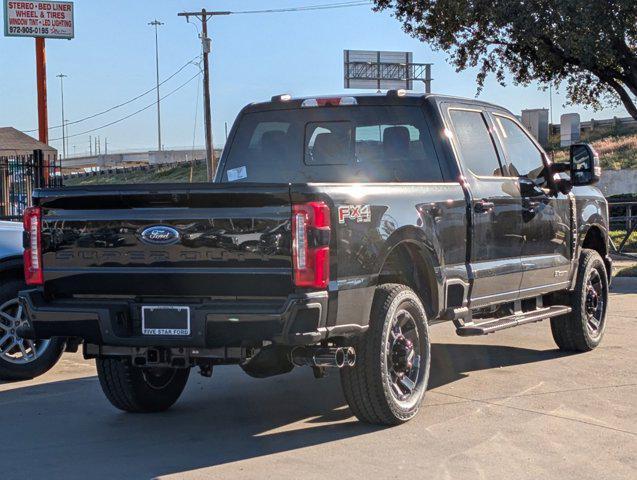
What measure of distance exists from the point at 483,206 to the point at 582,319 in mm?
2217

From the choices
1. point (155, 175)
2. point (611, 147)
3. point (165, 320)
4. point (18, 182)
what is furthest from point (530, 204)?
point (155, 175)

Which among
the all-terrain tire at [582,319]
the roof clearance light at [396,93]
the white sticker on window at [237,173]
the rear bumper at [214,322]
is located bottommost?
the all-terrain tire at [582,319]

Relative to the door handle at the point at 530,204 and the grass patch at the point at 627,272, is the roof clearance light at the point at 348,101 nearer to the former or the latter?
the door handle at the point at 530,204

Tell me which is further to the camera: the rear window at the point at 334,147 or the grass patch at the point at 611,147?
the grass patch at the point at 611,147

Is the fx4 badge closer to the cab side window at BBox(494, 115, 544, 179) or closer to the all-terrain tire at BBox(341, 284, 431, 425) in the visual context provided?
the all-terrain tire at BBox(341, 284, 431, 425)

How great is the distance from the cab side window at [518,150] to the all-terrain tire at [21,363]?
3.96 metres

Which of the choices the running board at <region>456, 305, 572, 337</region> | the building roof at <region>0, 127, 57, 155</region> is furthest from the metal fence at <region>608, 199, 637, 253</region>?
the running board at <region>456, 305, 572, 337</region>

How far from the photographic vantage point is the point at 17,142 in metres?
22.8

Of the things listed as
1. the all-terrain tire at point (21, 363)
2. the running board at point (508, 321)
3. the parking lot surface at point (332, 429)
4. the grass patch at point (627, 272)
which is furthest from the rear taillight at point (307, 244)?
the grass patch at point (627, 272)

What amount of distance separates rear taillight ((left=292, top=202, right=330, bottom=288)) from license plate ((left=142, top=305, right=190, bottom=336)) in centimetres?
68

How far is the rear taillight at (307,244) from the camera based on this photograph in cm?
615

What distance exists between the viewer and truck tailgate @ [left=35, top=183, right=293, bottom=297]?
6.23m

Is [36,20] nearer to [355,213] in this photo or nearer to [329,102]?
[329,102]

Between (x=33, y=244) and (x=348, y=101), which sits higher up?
(x=348, y=101)
